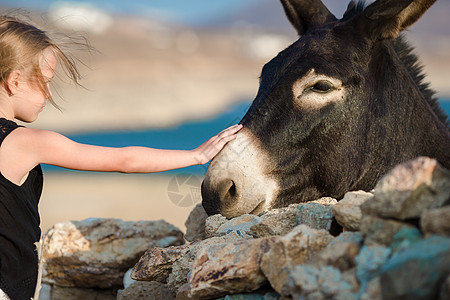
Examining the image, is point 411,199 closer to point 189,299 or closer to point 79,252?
point 189,299

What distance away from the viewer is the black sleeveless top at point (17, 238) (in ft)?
7.45

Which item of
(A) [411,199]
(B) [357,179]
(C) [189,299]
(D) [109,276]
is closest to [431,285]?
(A) [411,199]

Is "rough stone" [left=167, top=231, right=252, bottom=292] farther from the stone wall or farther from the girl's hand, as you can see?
the girl's hand

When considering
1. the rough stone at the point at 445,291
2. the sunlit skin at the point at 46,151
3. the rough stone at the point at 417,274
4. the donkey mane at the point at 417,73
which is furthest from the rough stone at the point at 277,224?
the donkey mane at the point at 417,73

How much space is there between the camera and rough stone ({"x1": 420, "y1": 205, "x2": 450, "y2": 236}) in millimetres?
1359

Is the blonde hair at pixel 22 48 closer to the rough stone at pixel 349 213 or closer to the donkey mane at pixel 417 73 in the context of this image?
the rough stone at pixel 349 213

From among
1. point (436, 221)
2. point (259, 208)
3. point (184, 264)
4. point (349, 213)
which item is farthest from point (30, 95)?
point (436, 221)

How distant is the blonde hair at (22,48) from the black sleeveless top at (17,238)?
264 millimetres

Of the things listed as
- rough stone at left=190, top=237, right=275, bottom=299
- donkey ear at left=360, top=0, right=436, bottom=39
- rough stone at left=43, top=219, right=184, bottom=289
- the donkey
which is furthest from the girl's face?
donkey ear at left=360, top=0, right=436, bottom=39

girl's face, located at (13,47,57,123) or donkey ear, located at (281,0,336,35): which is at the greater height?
donkey ear, located at (281,0,336,35)

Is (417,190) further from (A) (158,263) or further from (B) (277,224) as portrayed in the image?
(A) (158,263)

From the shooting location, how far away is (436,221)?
4.51 feet

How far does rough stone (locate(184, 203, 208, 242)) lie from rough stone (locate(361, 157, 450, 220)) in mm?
2387

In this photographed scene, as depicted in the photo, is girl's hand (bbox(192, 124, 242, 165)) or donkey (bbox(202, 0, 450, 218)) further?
donkey (bbox(202, 0, 450, 218))
